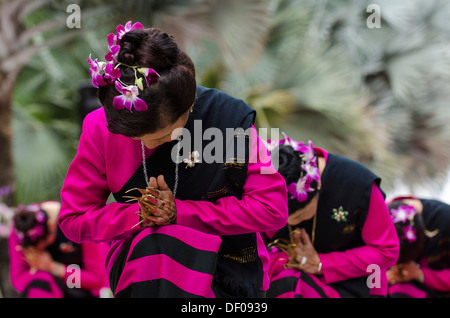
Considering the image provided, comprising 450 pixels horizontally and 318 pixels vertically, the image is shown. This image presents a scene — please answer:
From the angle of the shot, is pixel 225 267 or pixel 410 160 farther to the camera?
pixel 410 160

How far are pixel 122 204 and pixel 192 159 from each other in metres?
0.28

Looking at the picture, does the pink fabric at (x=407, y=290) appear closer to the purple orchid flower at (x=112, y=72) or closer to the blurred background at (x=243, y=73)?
the blurred background at (x=243, y=73)

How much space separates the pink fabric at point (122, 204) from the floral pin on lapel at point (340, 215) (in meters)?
0.87

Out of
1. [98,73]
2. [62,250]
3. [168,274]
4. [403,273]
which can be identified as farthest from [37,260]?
[98,73]

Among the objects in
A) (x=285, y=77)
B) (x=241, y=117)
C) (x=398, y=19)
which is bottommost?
(x=241, y=117)

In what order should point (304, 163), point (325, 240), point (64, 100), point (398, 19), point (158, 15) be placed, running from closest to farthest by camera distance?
point (304, 163), point (325, 240), point (158, 15), point (64, 100), point (398, 19)

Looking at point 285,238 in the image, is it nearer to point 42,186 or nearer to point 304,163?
point 304,163

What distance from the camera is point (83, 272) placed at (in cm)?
409

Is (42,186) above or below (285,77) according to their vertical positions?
below

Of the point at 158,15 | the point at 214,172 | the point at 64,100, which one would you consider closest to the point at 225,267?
the point at 214,172

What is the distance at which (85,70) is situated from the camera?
651cm

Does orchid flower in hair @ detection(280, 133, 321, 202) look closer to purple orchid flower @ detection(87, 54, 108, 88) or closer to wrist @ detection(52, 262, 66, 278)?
purple orchid flower @ detection(87, 54, 108, 88)

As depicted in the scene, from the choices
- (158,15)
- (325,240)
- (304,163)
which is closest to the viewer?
(304,163)

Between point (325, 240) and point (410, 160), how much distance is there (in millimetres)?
6230
